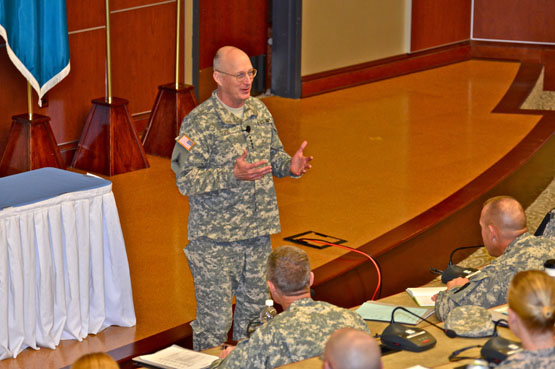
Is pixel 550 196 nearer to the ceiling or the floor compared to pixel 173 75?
nearer to the floor

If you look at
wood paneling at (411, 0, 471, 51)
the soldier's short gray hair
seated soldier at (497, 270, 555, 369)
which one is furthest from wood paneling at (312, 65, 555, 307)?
wood paneling at (411, 0, 471, 51)

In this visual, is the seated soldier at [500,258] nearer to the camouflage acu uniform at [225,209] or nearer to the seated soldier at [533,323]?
the camouflage acu uniform at [225,209]

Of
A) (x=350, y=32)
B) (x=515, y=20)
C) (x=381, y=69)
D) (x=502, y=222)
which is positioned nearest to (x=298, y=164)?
(x=502, y=222)

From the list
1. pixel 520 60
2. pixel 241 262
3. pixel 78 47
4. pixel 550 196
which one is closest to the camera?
pixel 241 262

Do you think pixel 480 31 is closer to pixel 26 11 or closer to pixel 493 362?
pixel 26 11

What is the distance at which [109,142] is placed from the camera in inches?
255

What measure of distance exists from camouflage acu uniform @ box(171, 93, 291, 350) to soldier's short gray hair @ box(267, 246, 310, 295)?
78 cm

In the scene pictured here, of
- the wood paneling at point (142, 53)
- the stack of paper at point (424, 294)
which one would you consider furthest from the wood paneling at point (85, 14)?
the stack of paper at point (424, 294)

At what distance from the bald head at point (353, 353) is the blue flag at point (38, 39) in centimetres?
417

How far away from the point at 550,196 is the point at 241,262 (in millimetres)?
4119

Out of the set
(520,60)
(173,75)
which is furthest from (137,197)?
(520,60)

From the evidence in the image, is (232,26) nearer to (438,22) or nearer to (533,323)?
(438,22)

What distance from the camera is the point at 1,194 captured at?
411 centimetres

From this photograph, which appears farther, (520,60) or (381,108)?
(520,60)
